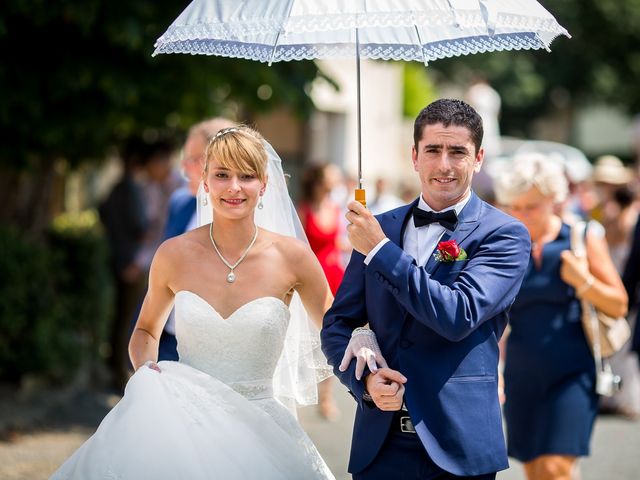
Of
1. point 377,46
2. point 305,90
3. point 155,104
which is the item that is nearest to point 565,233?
point 377,46

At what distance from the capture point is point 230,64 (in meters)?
9.06

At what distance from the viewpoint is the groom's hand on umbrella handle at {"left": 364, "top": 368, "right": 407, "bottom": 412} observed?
376 centimetres

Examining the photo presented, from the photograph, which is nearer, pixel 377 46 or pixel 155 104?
pixel 377 46

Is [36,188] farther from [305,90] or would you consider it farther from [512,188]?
[512,188]

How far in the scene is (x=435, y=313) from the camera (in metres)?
3.65

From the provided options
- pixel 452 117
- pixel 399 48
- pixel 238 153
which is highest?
pixel 399 48

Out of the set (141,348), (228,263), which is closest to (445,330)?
(228,263)

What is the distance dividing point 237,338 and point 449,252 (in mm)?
A: 1068

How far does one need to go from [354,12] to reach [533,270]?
261cm

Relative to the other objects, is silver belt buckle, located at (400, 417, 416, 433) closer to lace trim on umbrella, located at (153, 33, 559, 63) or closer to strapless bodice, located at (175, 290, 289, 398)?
strapless bodice, located at (175, 290, 289, 398)

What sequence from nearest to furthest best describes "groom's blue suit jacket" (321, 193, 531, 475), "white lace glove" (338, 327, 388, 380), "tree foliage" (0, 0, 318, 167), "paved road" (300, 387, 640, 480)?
"groom's blue suit jacket" (321, 193, 531, 475)
"white lace glove" (338, 327, 388, 380)
"tree foliage" (0, 0, 318, 167)
"paved road" (300, 387, 640, 480)

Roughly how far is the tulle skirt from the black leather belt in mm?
568

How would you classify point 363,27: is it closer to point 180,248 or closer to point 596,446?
point 180,248

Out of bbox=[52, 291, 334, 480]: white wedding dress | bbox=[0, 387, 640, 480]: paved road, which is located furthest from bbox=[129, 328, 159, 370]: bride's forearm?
bbox=[0, 387, 640, 480]: paved road
